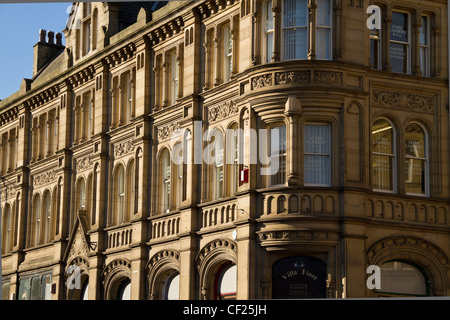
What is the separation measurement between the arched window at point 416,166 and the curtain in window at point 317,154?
9.23 ft

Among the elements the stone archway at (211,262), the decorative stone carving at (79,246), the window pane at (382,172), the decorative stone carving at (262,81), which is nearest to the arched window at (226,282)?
the stone archway at (211,262)

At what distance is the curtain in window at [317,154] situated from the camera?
2936 cm

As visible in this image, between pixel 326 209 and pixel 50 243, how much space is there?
734 inches

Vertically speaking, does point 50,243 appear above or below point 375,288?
above

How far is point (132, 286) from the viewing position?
3709cm

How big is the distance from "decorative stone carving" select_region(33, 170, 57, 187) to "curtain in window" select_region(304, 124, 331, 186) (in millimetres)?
18696

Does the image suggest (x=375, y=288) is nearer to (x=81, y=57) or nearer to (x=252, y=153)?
(x=252, y=153)

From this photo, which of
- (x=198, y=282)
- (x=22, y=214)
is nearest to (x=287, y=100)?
(x=198, y=282)

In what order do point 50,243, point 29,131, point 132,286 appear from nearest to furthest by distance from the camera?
point 132,286 < point 50,243 < point 29,131

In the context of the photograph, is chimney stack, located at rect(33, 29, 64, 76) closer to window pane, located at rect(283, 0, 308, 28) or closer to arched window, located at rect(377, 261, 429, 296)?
window pane, located at rect(283, 0, 308, 28)

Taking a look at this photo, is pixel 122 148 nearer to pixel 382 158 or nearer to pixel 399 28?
pixel 382 158

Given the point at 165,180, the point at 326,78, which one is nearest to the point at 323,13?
the point at 326,78

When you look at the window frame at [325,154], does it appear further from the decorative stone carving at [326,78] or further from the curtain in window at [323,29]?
the curtain in window at [323,29]

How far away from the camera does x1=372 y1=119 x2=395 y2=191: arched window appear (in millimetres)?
30078
